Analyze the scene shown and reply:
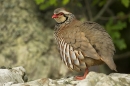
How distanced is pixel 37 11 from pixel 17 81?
14.6ft

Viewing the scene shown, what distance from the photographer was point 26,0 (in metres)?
9.05

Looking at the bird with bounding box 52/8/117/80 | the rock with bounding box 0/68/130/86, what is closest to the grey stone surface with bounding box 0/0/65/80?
the bird with bounding box 52/8/117/80

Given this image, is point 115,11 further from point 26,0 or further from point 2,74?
point 2,74

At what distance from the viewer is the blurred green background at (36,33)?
26.6 feet

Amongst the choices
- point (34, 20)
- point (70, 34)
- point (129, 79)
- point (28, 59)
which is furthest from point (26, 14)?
point (129, 79)

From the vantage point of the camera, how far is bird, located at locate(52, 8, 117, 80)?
494 cm

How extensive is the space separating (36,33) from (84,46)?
12.5 ft

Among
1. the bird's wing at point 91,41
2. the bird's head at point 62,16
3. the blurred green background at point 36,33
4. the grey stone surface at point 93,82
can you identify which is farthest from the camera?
the blurred green background at point 36,33

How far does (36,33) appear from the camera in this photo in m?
8.70

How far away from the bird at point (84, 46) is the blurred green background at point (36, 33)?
2.22 m

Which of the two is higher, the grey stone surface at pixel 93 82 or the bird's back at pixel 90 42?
the bird's back at pixel 90 42

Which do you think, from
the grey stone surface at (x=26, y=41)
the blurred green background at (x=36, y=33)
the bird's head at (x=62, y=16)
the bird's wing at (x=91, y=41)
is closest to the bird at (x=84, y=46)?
the bird's wing at (x=91, y=41)

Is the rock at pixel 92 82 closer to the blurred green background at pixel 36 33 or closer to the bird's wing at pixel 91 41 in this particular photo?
the bird's wing at pixel 91 41

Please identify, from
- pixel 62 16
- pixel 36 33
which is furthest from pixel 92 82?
pixel 36 33
